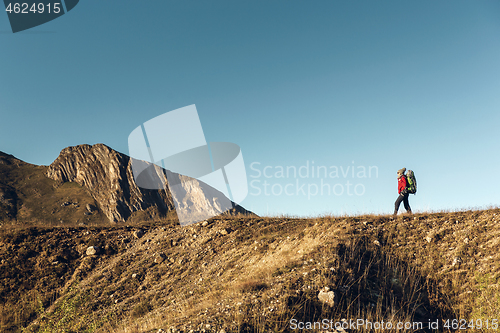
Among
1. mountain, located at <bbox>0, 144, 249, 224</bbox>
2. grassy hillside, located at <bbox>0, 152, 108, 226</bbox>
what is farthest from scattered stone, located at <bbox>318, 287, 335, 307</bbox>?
grassy hillside, located at <bbox>0, 152, 108, 226</bbox>

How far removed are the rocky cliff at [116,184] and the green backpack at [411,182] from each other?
155784 mm

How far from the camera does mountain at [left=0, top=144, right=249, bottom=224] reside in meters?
136

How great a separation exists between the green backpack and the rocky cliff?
155784 mm

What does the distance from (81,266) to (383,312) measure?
12.3m

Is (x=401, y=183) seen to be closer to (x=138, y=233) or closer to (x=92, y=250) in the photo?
(x=138, y=233)

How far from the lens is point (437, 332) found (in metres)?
6.14

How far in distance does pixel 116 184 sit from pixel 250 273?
191114mm

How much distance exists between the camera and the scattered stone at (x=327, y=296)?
→ 6113mm

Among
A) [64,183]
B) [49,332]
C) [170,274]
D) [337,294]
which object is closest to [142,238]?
[170,274]

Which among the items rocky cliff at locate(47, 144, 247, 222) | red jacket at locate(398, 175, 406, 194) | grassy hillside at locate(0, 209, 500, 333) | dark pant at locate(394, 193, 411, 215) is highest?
rocky cliff at locate(47, 144, 247, 222)

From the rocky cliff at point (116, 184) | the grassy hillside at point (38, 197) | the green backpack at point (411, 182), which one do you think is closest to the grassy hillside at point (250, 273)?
the green backpack at point (411, 182)

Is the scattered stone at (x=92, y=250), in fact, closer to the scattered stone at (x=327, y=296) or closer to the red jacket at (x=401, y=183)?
the scattered stone at (x=327, y=296)

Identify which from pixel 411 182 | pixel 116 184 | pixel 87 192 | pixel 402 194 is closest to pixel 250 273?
pixel 402 194

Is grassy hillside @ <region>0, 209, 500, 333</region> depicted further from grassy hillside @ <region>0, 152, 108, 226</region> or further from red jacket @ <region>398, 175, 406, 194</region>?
grassy hillside @ <region>0, 152, 108, 226</region>
